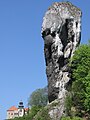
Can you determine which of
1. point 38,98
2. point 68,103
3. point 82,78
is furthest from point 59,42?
point 38,98

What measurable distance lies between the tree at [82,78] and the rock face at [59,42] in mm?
9031

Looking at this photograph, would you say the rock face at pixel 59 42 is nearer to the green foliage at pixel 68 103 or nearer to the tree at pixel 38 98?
the green foliage at pixel 68 103

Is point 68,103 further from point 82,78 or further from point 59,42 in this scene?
point 59,42

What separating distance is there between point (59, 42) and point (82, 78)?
16.1 metres

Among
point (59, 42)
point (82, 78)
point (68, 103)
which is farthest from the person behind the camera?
point (59, 42)

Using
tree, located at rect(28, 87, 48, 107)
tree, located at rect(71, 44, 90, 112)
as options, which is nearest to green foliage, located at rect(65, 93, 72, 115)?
tree, located at rect(71, 44, 90, 112)

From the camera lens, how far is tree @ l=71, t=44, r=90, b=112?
57.6m

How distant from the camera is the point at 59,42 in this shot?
7419 cm

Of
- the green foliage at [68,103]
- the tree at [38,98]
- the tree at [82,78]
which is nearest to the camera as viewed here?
the tree at [82,78]

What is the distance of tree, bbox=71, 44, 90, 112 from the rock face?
29.6 feet

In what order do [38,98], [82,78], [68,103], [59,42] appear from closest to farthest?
[82,78] → [68,103] → [59,42] → [38,98]

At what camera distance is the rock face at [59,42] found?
73188mm

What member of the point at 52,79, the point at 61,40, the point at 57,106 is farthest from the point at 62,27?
the point at 57,106

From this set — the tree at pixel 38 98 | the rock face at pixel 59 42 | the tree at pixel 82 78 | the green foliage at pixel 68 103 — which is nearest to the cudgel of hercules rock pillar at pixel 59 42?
the rock face at pixel 59 42
